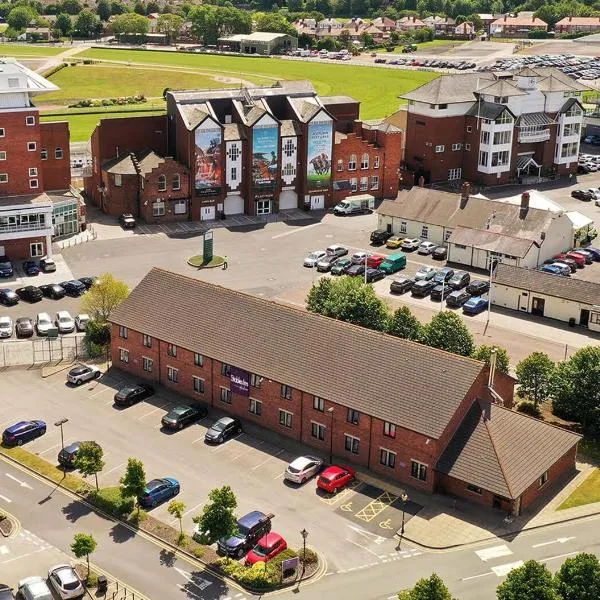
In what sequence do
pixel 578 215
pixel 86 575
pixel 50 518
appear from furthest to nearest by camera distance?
pixel 578 215 < pixel 50 518 < pixel 86 575

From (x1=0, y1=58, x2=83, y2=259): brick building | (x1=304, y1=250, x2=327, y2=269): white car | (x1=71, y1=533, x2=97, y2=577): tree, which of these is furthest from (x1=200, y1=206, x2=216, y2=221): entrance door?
(x1=71, y1=533, x2=97, y2=577): tree

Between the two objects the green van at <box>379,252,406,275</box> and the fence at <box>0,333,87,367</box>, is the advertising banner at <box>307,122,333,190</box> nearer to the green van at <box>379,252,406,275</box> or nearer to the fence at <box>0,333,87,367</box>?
the green van at <box>379,252,406,275</box>

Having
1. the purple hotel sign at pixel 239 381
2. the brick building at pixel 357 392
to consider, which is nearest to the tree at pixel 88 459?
the purple hotel sign at pixel 239 381

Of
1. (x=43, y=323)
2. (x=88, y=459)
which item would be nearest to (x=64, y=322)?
(x=43, y=323)

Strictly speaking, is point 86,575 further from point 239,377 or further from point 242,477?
point 239,377

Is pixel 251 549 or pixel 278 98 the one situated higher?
pixel 278 98

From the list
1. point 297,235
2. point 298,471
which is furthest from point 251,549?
point 297,235
